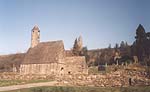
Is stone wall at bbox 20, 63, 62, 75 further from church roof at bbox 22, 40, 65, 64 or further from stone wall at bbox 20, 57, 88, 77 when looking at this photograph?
church roof at bbox 22, 40, 65, 64

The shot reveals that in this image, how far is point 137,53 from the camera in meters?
57.2

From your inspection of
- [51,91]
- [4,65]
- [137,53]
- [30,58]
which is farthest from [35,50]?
[51,91]

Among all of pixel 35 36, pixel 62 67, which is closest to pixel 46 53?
pixel 62 67

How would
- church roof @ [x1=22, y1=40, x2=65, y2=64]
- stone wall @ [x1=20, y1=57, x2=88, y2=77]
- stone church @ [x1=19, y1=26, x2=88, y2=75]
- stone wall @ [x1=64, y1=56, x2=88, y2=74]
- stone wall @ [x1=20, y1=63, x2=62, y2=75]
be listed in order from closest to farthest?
1. stone wall @ [x1=20, y1=63, x2=62, y2=75]
2. stone wall @ [x1=20, y1=57, x2=88, y2=77]
3. stone church @ [x1=19, y1=26, x2=88, y2=75]
4. church roof @ [x1=22, y1=40, x2=65, y2=64]
5. stone wall @ [x1=64, y1=56, x2=88, y2=74]

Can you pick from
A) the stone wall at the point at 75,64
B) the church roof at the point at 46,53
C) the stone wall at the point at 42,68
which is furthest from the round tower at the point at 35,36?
the stone wall at the point at 75,64

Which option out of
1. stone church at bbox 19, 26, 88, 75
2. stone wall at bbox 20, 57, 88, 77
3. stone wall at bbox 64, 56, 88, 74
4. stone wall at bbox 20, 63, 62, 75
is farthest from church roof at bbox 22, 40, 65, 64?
stone wall at bbox 64, 56, 88, 74

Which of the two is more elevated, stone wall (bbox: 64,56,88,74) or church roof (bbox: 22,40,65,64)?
church roof (bbox: 22,40,65,64)

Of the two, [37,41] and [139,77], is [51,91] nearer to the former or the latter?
[139,77]

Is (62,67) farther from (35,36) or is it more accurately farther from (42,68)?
(35,36)

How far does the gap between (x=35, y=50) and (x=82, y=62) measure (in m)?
14.1

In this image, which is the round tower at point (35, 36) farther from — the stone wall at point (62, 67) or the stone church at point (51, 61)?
the stone wall at point (62, 67)

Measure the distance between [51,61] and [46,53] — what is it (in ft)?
12.5

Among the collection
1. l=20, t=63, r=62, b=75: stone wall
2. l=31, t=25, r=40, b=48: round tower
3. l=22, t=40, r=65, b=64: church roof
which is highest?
l=31, t=25, r=40, b=48: round tower

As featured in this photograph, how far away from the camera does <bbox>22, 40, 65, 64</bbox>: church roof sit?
5494 cm
